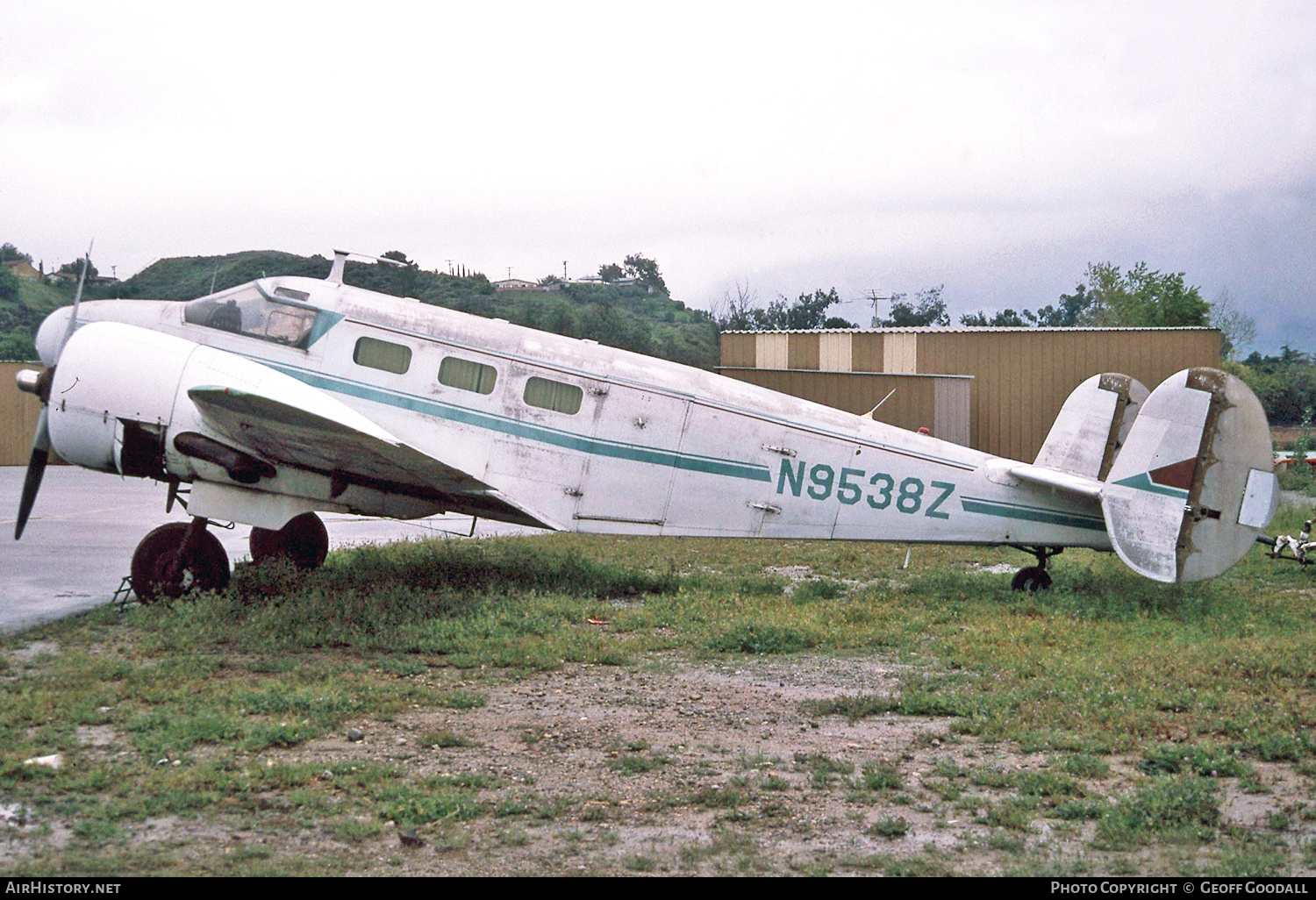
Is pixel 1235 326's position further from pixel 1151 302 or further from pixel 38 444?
pixel 38 444

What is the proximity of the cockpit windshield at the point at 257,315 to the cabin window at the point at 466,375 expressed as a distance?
142 cm

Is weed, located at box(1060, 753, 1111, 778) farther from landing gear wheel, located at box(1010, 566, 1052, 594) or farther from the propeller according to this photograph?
the propeller

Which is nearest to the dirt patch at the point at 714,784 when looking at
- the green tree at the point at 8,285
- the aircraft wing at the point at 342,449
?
the aircraft wing at the point at 342,449

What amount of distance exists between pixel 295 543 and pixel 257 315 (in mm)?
2621

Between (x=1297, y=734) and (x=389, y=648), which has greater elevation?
(x=1297, y=734)

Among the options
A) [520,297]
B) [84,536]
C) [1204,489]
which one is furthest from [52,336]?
[520,297]

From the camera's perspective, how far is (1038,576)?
11453 millimetres

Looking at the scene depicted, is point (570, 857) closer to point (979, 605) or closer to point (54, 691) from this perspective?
point (54, 691)

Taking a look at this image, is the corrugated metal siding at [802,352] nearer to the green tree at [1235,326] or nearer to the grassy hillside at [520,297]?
the grassy hillside at [520,297]

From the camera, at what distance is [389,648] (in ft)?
29.4

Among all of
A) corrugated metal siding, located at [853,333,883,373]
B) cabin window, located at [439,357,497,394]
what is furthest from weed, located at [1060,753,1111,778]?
corrugated metal siding, located at [853,333,883,373]

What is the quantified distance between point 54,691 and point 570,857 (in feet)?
14.6

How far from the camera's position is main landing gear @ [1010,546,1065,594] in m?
11.4

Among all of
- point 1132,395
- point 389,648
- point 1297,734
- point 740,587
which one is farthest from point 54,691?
point 1132,395
